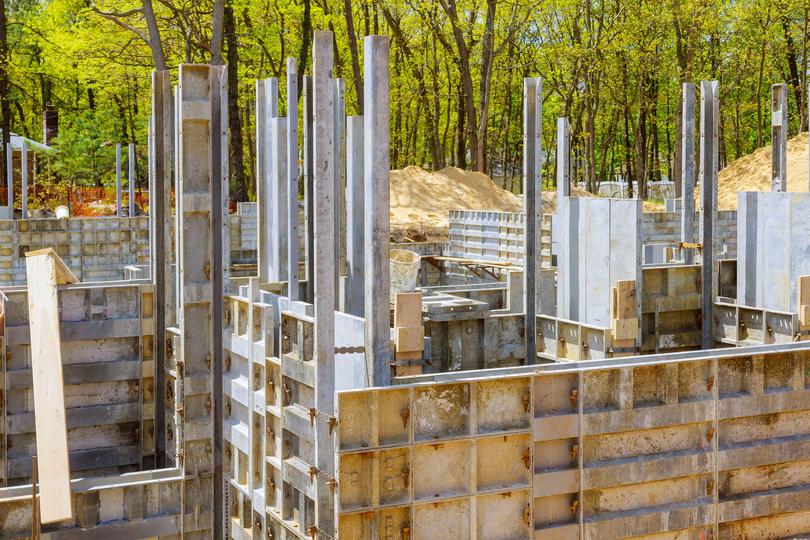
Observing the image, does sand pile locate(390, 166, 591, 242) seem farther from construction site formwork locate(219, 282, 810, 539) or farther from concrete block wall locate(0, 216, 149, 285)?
construction site formwork locate(219, 282, 810, 539)

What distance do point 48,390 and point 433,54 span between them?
1610 inches

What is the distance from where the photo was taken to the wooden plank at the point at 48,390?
32.7ft

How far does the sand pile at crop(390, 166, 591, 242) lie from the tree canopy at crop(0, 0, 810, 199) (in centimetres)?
319

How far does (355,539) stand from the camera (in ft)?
28.7

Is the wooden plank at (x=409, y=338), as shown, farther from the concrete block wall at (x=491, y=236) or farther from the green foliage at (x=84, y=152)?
the green foliage at (x=84, y=152)

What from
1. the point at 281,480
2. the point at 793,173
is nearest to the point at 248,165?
the point at 793,173

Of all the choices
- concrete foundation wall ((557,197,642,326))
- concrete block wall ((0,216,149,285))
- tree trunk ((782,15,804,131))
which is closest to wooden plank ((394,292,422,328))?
concrete foundation wall ((557,197,642,326))

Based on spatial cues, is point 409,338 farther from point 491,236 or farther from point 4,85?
point 4,85

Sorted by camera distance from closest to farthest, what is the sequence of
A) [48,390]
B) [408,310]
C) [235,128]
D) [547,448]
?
[547,448] → [408,310] → [48,390] → [235,128]

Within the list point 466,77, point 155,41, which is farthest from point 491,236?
point 466,77

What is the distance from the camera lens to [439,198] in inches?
1390

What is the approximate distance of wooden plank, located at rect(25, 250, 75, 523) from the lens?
9969mm

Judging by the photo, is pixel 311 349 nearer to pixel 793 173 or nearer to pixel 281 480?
pixel 281 480

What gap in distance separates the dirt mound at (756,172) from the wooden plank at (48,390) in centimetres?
2918
